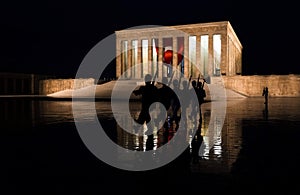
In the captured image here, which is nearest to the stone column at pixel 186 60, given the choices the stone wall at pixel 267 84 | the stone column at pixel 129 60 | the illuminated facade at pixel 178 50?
the illuminated facade at pixel 178 50

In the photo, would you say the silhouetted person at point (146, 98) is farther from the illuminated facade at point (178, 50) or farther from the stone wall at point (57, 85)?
the stone wall at point (57, 85)

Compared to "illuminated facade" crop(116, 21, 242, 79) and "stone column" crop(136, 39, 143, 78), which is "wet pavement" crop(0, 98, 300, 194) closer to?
"illuminated facade" crop(116, 21, 242, 79)

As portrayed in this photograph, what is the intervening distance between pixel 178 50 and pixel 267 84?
52.6ft

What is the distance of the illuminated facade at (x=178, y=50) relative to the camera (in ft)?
171

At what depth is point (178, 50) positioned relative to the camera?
5484cm

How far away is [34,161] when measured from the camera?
582 cm

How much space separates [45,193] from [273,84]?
158 ft

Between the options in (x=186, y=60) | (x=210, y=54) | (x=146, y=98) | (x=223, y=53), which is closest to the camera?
(x=146, y=98)

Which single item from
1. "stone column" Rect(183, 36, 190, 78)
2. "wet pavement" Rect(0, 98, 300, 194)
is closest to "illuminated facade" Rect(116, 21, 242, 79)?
"stone column" Rect(183, 36, 190, 78)

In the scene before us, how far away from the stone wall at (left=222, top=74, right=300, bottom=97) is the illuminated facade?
374cm

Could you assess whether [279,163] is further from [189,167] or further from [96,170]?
[96,170]

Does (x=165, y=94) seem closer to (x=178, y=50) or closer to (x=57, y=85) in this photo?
(x=178, y=50)

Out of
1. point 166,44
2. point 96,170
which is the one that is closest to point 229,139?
point 96,170

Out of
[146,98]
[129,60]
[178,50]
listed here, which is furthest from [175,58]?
[146,98]
